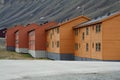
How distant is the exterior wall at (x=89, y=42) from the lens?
155 ft

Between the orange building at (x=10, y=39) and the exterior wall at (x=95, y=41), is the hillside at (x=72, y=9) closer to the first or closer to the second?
the orange building at (x=10, y=39)

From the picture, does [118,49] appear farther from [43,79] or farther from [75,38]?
[43,79]

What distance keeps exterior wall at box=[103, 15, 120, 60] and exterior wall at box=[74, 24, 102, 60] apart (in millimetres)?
957

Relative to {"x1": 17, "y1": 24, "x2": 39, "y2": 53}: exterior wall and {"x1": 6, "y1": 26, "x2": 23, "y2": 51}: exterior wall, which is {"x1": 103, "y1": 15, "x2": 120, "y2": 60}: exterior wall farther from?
{"x1": 6, "y1": 26, "x2": 23, "y2": 51}: exterior wall

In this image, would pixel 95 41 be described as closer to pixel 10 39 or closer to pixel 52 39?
pixel 52 39

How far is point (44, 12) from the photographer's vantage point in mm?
190375

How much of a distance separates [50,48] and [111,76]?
51.6 meters

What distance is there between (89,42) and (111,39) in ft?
19.1

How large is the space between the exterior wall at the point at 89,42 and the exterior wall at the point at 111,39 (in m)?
0.96

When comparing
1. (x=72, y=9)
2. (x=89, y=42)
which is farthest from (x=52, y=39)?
(x=72, y=9)

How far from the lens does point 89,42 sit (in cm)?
5109

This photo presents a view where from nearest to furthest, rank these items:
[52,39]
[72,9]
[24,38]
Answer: [52,39]
[24,38]
[72,9]

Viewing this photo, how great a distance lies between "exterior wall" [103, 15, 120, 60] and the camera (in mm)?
45219

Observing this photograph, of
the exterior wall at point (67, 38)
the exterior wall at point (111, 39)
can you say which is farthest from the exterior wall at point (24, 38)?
the exterior wall at point (111, 39)
